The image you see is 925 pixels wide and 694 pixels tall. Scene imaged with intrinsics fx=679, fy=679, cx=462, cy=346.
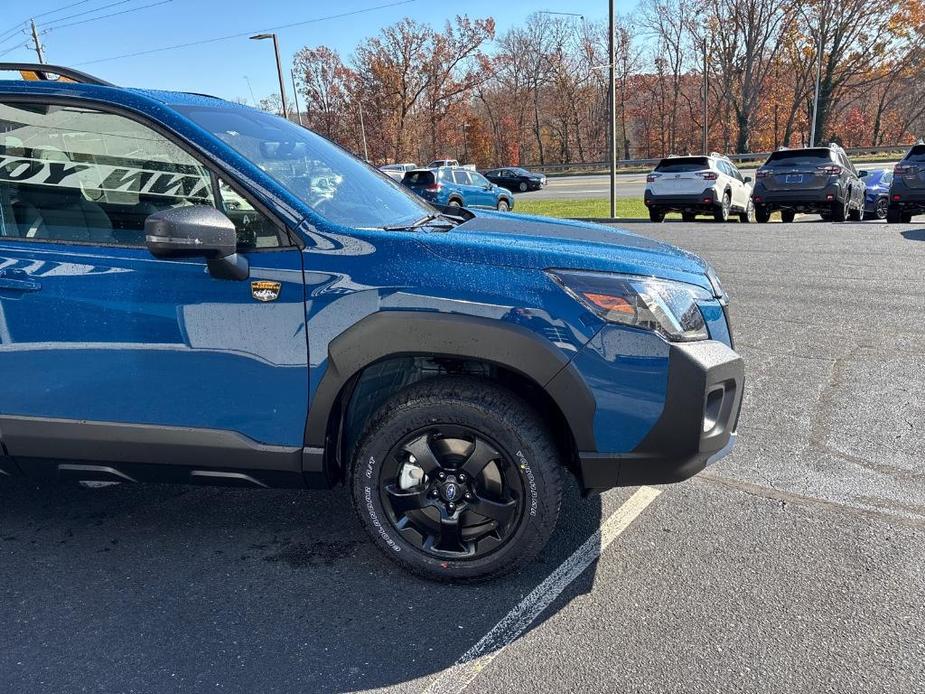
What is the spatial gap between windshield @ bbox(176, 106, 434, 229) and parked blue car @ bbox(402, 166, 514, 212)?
56.3 feet

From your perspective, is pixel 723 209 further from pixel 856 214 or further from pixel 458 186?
pixel 458 186

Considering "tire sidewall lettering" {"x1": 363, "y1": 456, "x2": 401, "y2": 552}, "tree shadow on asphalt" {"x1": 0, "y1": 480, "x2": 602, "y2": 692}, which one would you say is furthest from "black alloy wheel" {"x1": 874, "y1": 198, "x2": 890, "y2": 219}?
"tire sidewall lettering" {"x1": 363, "y1": 456, "x2": 401, "y2": 552}

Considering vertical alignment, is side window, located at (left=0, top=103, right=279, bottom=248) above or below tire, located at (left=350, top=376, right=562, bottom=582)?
above

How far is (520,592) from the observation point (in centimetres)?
263

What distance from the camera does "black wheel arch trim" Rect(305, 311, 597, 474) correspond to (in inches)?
91.6

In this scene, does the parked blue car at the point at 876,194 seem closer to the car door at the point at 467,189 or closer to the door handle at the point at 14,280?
the car door at the point at 467,189

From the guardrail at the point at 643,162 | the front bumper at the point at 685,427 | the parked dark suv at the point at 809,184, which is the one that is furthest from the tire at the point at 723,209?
the guardrail at the point at 643,162

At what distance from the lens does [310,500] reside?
11.2 ft

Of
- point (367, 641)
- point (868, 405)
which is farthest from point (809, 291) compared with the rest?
point (367, 641)

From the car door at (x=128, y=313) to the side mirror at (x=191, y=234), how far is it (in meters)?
0.12

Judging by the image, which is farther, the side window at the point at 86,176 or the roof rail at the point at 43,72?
the roof rail at the point at 43,72

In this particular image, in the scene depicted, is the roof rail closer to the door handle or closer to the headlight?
the door handle

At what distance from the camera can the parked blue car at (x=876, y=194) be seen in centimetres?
1596

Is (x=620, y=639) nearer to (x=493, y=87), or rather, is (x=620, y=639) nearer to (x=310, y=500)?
(x=310, y=500)
